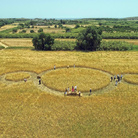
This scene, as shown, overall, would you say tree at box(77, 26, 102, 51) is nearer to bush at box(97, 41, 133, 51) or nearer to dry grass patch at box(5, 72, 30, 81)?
bush at box(97, 41, 133, 51)

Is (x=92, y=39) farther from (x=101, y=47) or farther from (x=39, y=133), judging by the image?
(x=39, y=133)

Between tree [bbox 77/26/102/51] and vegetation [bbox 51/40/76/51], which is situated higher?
tree [bbox 77/26/102/51]

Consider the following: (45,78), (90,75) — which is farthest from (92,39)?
(45,78)

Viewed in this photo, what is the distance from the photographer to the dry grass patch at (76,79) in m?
37.3

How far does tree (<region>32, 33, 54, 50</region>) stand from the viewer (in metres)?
76.6

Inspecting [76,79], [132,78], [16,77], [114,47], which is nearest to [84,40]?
[114,47]

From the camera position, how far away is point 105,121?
82.5 ft

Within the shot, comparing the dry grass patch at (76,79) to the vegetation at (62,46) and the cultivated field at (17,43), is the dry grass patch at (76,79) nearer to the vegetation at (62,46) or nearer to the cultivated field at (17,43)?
the vegetation at (62,46)

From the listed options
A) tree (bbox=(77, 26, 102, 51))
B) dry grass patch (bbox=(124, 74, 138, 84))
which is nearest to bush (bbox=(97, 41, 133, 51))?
tree (bbox=(77, 26, 102, 51))

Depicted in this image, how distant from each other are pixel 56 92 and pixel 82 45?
51106 millimetres

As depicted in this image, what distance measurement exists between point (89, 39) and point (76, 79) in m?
41.2

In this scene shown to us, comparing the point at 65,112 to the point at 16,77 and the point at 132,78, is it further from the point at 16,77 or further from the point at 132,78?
the point at 132,78

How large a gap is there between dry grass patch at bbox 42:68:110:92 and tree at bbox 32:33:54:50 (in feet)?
113

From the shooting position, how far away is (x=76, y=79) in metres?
41.4
